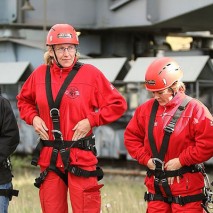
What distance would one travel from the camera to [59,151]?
6512 mm

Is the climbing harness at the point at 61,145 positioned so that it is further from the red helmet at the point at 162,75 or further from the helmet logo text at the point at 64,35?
the red helmet at the point at 162,75

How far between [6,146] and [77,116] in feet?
2.09

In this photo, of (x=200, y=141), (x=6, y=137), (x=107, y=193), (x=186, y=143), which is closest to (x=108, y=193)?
(x=107, y=193)

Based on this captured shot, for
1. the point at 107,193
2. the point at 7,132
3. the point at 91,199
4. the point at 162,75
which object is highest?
the point at 162,75

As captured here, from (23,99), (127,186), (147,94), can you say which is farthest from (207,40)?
(23,99)

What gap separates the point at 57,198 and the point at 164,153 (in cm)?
96

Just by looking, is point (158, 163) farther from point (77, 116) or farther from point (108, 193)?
point (108, 193)

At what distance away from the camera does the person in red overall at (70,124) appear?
648cm

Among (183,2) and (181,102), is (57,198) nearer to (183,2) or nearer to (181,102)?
(181,102)

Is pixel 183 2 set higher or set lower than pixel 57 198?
higher

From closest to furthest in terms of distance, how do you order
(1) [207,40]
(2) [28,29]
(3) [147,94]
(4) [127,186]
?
(4) [127,186] → (3) [147,94] → (2) [28,29] → (1) [207,40]

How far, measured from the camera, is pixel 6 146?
261 inches

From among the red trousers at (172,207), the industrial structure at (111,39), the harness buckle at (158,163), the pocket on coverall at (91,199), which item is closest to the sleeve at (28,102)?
the pocket on coverall at (91,199)

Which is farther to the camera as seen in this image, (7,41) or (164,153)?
(7,41)
